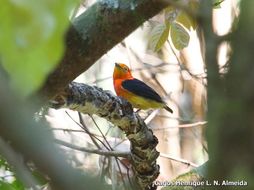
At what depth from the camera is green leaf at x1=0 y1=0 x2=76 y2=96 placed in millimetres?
400

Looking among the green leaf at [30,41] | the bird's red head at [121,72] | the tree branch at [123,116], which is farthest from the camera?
the bird's red head at [121,72]

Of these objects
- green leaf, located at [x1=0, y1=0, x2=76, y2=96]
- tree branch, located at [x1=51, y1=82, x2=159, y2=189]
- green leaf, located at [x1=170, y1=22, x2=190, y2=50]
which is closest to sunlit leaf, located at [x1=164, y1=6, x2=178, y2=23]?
green leaf, located at [x1=170, y1=22, x2=190, y2=50]

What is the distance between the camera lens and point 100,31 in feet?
5.26

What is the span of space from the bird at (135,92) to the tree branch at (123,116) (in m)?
1.18

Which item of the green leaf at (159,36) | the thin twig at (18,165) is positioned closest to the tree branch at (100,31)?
the green leaf at (159,36)

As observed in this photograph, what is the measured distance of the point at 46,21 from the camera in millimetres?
401

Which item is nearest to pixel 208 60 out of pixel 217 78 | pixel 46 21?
pixel 217 78

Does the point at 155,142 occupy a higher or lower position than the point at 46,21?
higher

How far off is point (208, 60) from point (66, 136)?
10.4 ft

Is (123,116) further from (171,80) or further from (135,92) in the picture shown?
(171,80)

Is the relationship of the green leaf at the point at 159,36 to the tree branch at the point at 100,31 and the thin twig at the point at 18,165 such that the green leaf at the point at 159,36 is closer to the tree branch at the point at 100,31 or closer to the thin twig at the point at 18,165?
the tree branch at the point at 100,31

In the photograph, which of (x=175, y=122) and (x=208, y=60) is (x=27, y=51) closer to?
(x=208, y=60)

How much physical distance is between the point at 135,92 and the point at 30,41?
3.45 m

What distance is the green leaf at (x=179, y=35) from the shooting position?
238 cm
